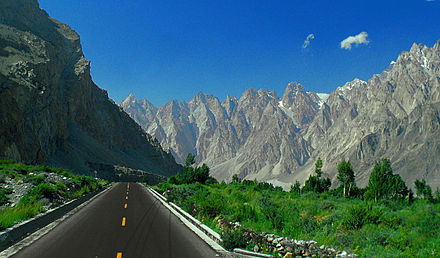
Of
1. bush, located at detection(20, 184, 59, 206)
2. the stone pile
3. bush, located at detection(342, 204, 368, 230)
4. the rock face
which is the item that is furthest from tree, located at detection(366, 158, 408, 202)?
the rock face

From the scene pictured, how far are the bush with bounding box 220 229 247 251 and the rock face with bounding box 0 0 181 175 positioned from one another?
5390 centimetres

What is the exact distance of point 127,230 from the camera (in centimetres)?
1073

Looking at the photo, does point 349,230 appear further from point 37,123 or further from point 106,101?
point 106,101

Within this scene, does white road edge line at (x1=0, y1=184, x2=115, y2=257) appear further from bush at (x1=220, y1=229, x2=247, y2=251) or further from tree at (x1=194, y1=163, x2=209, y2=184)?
tree at (x1=194, y1=163, x2=209, y2=184)

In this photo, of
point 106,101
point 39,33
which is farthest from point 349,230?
point 106,101

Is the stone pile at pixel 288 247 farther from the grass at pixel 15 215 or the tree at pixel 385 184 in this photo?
the tree at pixel 385 184

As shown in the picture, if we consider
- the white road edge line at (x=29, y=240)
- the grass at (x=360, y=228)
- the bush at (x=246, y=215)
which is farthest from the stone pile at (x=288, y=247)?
the white road edge line at (x=29, y=240)

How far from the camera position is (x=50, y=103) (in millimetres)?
77500

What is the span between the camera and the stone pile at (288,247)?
6.83 metres

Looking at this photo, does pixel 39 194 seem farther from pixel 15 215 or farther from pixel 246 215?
pixel 246 215

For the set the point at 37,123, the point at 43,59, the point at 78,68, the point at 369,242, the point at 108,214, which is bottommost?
the point at 108,214

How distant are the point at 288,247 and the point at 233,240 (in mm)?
1664

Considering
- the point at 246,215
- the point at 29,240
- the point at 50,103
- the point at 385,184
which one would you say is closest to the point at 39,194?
the point at 29,240

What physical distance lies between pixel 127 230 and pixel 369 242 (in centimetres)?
802
